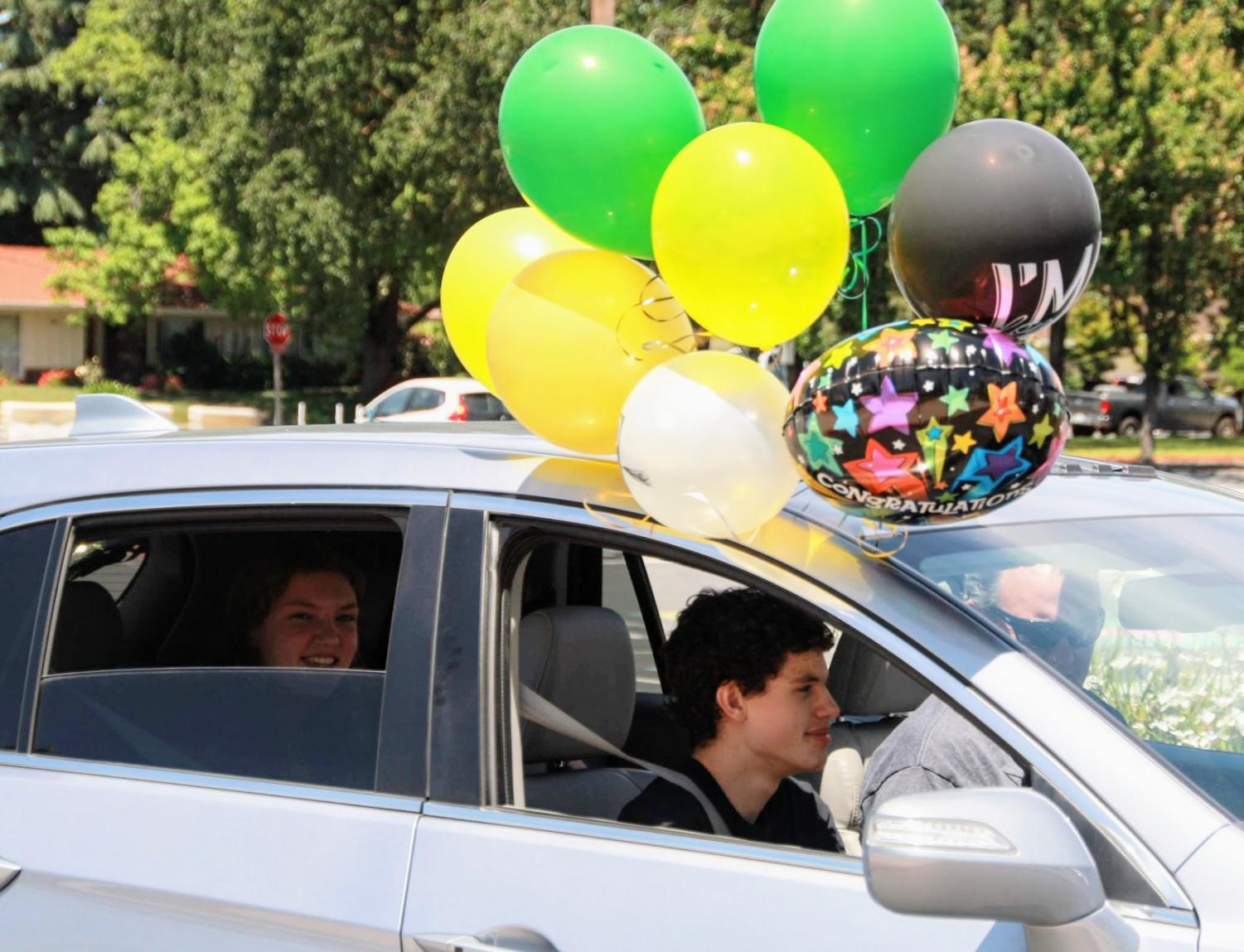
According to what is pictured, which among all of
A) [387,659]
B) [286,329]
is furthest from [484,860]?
[286,329]

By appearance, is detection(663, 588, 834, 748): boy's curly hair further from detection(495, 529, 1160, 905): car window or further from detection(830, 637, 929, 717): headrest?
detection(830, 637, 929, 717): headrest

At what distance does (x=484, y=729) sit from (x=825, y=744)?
30.4 inches

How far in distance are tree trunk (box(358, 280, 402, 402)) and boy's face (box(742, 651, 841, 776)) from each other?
4014cm

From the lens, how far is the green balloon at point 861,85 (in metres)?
2.56

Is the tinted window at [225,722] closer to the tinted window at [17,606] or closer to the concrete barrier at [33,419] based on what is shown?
the tinted window at [17,606]

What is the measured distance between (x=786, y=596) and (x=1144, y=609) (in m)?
0.65

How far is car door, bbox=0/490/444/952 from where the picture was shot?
232cm

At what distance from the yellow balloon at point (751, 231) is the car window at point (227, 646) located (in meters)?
0.65

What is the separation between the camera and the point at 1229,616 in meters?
2.46

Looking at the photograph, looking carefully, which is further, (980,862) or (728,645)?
(728,645)

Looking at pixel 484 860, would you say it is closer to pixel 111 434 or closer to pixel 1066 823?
pixel 1066 823

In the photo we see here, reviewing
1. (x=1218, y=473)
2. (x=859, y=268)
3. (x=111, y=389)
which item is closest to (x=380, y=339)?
(x=111, y=389)

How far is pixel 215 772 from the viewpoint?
2.54 metres

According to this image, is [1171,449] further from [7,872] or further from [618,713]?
[7,872]
